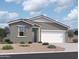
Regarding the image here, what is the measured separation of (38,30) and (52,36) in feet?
10.8

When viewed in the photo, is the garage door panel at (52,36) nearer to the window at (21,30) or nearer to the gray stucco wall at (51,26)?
the gray stucco wall at (51,26)

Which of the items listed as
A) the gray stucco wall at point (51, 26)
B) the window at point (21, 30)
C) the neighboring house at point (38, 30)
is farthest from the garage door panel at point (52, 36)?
the window at point (21, 30)

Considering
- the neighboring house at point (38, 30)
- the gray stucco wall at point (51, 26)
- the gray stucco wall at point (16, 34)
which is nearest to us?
the gray stucco wall at point (16, 34)

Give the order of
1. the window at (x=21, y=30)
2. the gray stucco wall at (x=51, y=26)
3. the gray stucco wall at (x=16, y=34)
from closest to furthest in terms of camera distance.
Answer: the gray stucco wall at (x=16, y=34), the window at (x=21, y=30), the gray stucco wall at (x=51, y=26)

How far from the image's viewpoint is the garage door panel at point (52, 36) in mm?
43594

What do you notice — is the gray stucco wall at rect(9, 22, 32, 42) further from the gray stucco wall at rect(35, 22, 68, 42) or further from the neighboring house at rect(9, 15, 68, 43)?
the gray stucco wall at rect(35, 22, 68, 42)

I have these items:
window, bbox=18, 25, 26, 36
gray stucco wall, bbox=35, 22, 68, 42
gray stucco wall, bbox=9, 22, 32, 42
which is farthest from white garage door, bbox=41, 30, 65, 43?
window, bbox=18, 25, 26, 36

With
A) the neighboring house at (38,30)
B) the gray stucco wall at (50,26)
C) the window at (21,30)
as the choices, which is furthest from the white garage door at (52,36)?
the window at (21,30)

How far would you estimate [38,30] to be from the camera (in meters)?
42.5

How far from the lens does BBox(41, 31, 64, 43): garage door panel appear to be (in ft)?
143

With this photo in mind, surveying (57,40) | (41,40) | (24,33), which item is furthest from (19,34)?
(57,40)

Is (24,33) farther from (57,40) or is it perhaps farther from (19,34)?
(57,40)

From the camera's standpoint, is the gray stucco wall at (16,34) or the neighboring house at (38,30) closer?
the gray stucco wall at (16,34)

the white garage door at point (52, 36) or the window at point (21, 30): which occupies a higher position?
the window at point (21, 30)
